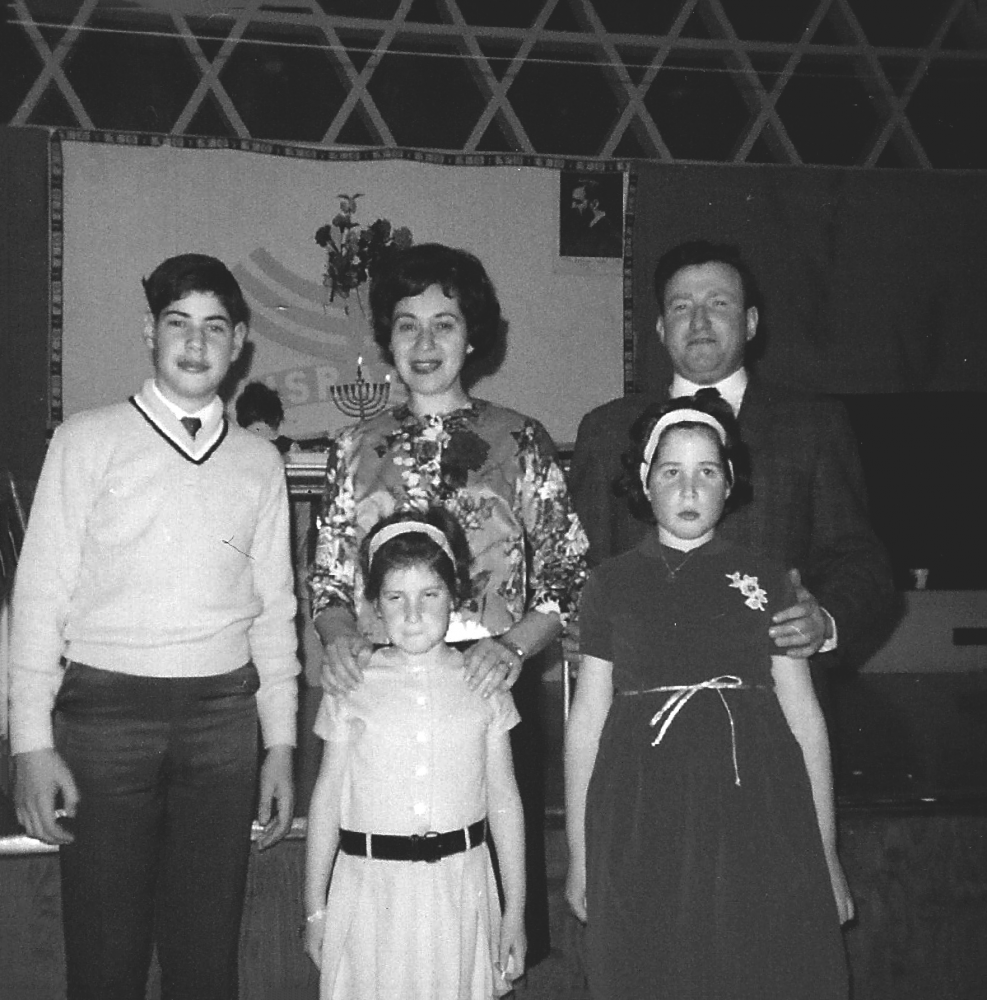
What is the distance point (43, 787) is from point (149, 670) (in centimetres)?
12

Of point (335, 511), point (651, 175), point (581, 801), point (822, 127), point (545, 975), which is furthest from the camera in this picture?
point (822, 127)

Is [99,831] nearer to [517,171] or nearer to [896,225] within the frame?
[517,171]

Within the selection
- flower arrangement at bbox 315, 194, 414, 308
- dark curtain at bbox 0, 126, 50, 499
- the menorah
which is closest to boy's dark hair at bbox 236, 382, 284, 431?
the menorah

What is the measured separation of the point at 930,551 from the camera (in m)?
2.71

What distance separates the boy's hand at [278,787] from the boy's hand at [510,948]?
0.74ft

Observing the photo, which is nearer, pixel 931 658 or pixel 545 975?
pixel 545 975

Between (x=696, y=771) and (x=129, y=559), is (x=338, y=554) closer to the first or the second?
(x=129, y=559)

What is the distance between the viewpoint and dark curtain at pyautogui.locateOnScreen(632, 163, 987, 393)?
114 inches

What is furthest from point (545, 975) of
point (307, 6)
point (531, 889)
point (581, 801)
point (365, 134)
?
point (307, 6)

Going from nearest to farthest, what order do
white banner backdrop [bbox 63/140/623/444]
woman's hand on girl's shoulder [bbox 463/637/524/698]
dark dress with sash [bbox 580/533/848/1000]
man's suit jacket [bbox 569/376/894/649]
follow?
1. dark dress with sash [bbox 580/533/848/1000]
2. woman's hand on girl's shoulder [bbox 463/637/524/698]
3. man's suit jacket [bbox 569/376/894/649]
4. white banner backdrop [bbox 63/140/623/444]

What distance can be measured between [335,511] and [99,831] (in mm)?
338

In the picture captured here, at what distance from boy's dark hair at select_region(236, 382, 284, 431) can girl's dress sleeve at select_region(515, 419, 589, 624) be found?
151cm

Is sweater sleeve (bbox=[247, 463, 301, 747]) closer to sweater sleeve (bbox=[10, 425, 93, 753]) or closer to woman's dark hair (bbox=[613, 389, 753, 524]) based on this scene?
sweater sleeve (bbox=[10, 425, 93, 753])

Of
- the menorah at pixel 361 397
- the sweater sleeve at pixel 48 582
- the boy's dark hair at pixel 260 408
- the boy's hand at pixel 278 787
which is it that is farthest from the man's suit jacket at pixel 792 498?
the boy's dark hair at pixel 260 408
